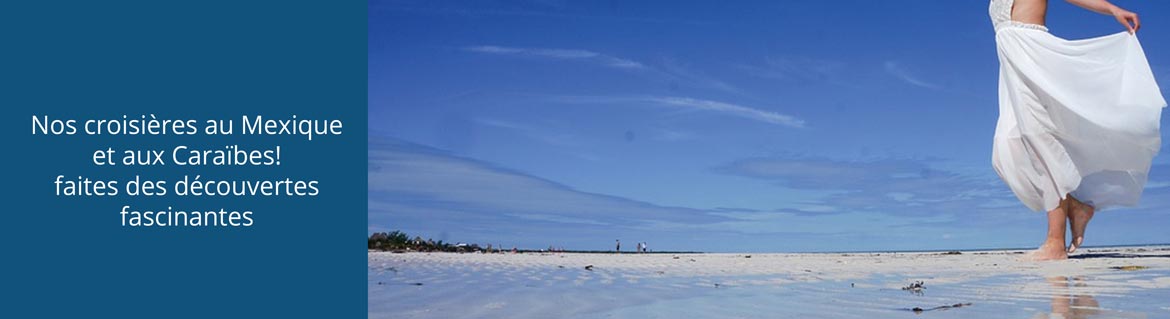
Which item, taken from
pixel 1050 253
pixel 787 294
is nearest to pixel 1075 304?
pixel 787 294

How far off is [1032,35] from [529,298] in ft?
20.0

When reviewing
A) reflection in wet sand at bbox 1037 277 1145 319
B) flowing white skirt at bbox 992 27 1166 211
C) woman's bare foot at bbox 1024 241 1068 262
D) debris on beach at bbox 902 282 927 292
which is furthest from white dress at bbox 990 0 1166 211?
debris on beach at bbox 902 282 927 292

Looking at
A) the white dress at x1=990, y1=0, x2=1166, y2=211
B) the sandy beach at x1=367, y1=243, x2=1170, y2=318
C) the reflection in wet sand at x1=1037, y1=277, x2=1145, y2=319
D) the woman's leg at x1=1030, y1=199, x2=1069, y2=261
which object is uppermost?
the white dress at x1=990, y1=0, x2=1166, y2=211

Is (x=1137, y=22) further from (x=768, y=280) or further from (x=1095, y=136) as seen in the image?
(x=768, y=280)

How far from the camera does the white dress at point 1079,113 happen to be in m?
A: 7.79

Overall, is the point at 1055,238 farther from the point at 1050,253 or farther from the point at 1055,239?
the point at 1050,253

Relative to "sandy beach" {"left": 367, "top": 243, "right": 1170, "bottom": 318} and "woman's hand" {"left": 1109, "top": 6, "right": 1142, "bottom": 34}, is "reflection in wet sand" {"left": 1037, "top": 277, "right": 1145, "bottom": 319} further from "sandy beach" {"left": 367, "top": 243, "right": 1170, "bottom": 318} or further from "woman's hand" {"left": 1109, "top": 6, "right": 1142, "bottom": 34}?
"woman's hand" {"left": 1109, "top": 6, "right": 1142, "bottom": 34}

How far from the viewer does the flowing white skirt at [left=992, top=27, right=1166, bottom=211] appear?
25.5 feet

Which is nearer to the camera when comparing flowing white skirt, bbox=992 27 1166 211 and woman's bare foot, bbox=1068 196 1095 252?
flowing white skirt, bbox=992 27 1166 211

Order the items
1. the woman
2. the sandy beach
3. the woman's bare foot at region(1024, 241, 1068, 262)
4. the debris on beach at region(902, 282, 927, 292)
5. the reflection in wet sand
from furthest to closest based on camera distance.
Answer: the woman
the woman's bare foot at region(1024, 241, 1068, 262)
the debris on beach at region(902, 282, 927, 292)
the sandy beach
the reflection in wet sand

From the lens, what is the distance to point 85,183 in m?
5.66

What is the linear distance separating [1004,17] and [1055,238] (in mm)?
2113

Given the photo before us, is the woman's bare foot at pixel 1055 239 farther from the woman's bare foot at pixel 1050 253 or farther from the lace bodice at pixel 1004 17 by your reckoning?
the lace bodice at pixel 1004 17

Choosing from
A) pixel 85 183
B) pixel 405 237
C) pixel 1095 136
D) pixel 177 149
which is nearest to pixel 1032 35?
pixel 1095 136
